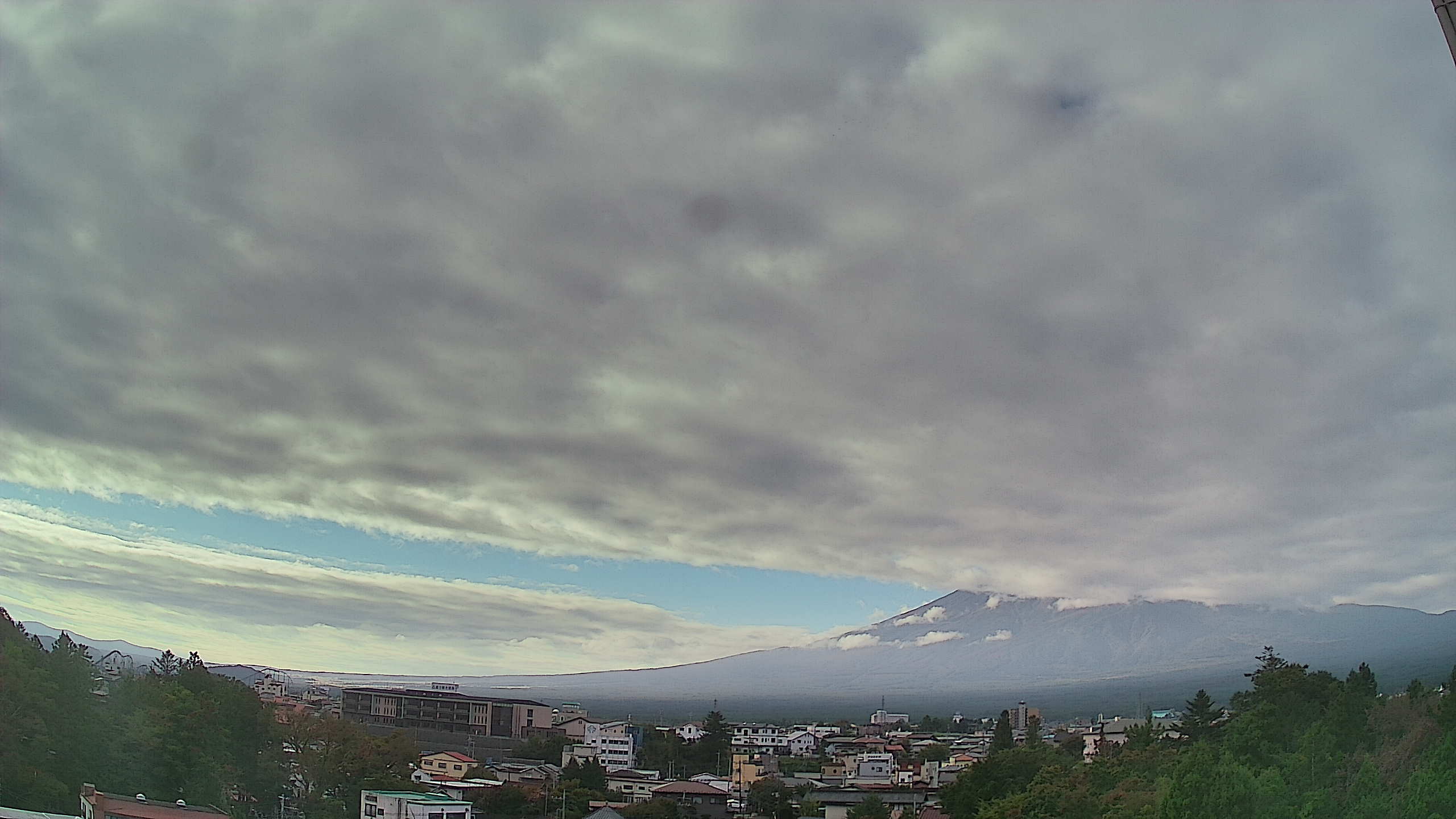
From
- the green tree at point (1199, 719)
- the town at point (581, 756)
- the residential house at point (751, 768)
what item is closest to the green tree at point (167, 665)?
the town at point (581, 756)

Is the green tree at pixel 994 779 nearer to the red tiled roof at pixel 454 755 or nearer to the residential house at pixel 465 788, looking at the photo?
the residential house at pixel 465 788

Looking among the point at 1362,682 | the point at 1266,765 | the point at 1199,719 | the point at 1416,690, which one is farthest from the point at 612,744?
the point at 1416,690

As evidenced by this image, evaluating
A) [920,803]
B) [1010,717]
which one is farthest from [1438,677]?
[1010,717]

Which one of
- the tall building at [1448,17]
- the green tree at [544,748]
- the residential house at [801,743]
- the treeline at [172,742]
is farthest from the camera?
the residential house at [801,743]

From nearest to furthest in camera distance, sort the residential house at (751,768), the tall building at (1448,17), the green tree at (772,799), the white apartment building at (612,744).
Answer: the tall building at (1448,17) → the green tree at (772,799) → the residential house at (751,768) → the white apartment building at (612,744)

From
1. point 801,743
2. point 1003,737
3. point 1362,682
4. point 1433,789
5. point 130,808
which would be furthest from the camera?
point 801,743

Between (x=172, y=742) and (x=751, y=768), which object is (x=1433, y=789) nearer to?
(x=751, y=768)

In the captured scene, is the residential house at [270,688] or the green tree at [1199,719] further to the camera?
the residential house at [270,688]
